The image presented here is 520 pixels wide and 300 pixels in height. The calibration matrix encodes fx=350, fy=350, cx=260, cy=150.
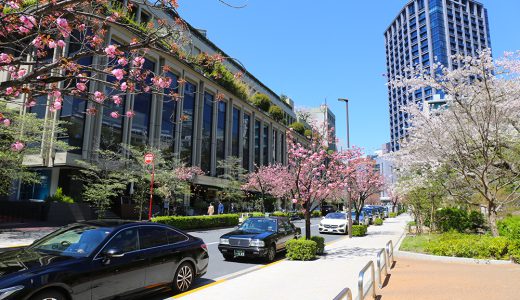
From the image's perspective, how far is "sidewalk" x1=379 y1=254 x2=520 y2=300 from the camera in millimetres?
6395

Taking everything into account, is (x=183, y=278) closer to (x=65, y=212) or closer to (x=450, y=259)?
(x=450, y=259)

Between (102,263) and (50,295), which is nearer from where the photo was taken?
(50,295)

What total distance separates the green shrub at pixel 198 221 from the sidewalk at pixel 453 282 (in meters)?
14.1

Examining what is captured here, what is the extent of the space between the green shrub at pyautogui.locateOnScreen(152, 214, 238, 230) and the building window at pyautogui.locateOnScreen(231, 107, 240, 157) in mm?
19916

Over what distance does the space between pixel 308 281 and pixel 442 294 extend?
295cm

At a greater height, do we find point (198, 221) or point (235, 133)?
point (235, 133)

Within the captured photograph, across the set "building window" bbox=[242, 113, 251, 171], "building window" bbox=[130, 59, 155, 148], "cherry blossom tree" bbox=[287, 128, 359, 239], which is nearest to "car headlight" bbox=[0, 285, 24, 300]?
"cherry blossom tree" bbox=[287, 128, 359, 239]

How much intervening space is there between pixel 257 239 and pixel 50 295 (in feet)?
22.9

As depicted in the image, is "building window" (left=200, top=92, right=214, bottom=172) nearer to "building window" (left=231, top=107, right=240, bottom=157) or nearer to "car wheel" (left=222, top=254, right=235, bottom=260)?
"building window" (left=231, top=107, right=240, bottom=157)

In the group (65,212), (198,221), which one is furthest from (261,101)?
(65,212)

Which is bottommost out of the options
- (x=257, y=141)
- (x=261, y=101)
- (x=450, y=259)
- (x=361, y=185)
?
(x=450, y=259)

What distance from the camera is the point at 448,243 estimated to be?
11125 millimetres

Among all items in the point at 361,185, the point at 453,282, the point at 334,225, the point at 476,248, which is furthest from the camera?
the point at 361,185

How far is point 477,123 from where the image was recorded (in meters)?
11.5
